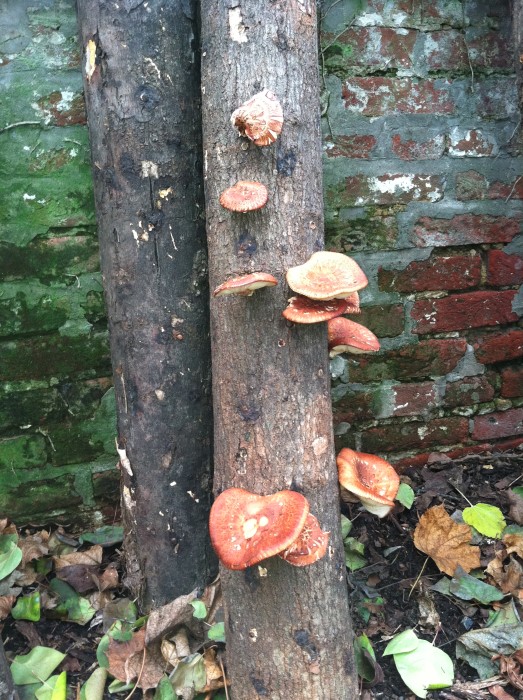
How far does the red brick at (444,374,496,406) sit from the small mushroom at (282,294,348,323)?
5.23 ft

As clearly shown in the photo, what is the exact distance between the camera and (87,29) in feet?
5.67

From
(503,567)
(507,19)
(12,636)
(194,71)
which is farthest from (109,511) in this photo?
(507,19)

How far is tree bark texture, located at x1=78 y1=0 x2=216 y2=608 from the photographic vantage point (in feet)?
5.57

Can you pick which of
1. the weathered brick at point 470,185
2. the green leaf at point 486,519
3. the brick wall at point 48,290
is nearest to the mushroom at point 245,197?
the brick wall at point 48,290

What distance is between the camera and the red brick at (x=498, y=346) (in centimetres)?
285

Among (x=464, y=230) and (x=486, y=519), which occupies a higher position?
(x=464, y=230)

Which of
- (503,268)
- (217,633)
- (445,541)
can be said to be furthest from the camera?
(503,268)

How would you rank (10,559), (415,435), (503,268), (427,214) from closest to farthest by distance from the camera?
(10,559) → (427,214) → (503,268) → (415,435)

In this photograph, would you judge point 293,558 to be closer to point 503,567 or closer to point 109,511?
point 503,567

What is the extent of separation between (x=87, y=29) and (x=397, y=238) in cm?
151

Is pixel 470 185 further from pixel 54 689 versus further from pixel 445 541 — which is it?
pixel 54 689

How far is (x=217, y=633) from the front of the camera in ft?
5.94

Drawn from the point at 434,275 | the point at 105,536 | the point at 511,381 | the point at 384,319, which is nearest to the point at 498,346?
the point at 511,381

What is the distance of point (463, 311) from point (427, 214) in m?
Answer: 0.50
